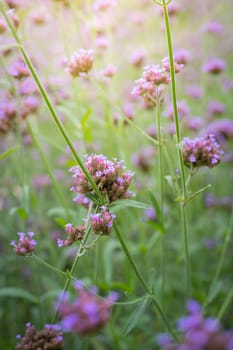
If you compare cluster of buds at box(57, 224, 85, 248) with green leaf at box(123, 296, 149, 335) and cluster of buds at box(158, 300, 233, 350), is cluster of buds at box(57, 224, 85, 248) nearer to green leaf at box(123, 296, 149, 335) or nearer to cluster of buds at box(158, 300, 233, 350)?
green leaf at box(123, 296, 149, 335)

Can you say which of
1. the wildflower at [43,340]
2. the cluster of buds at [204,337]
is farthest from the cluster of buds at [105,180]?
the cluster of buds at [204,337]

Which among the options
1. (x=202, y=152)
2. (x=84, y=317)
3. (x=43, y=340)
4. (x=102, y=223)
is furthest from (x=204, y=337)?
(x=202, y=152)

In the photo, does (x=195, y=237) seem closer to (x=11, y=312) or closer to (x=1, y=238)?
(x=11, y=312)

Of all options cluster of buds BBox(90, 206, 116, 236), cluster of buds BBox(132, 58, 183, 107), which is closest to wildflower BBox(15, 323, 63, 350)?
cluster of buds BBox(90, 206, 116, 236)

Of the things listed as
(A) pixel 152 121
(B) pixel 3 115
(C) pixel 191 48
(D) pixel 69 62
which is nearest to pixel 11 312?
(B) pixel 3 115

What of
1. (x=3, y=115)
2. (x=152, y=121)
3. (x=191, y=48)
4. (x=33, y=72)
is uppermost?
(x=191, y=48)
